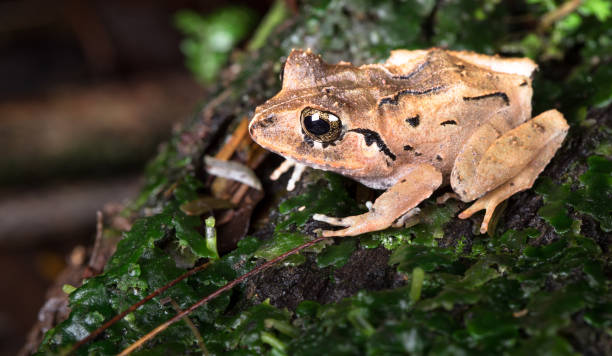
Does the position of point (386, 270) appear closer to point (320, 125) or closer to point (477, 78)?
point (320, 125)

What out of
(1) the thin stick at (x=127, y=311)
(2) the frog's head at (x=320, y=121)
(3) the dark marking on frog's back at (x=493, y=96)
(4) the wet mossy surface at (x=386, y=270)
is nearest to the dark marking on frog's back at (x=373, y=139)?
(2) the frog's head at (x=320, y=121)

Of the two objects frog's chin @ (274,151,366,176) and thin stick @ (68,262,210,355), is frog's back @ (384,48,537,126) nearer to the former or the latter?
frog's chin @ (274,151,366,176)

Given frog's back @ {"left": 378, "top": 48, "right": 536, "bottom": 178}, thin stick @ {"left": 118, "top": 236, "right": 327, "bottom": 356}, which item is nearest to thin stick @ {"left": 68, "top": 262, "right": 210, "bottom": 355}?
thin stick @ {"left": 118, "top": 236, "right": 327, "bottom": 356}

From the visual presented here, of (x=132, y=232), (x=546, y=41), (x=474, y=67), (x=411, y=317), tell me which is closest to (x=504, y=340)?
(x=411, y=317)

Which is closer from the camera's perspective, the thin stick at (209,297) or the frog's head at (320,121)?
the thin stick at (209,297)

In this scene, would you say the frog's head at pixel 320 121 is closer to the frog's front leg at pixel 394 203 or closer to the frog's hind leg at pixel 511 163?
the frog's front leg at pixel 394 203

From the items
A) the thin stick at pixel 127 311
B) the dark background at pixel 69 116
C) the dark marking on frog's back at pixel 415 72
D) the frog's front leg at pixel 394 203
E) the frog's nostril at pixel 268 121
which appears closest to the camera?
the thin stick at pixel 127 311
